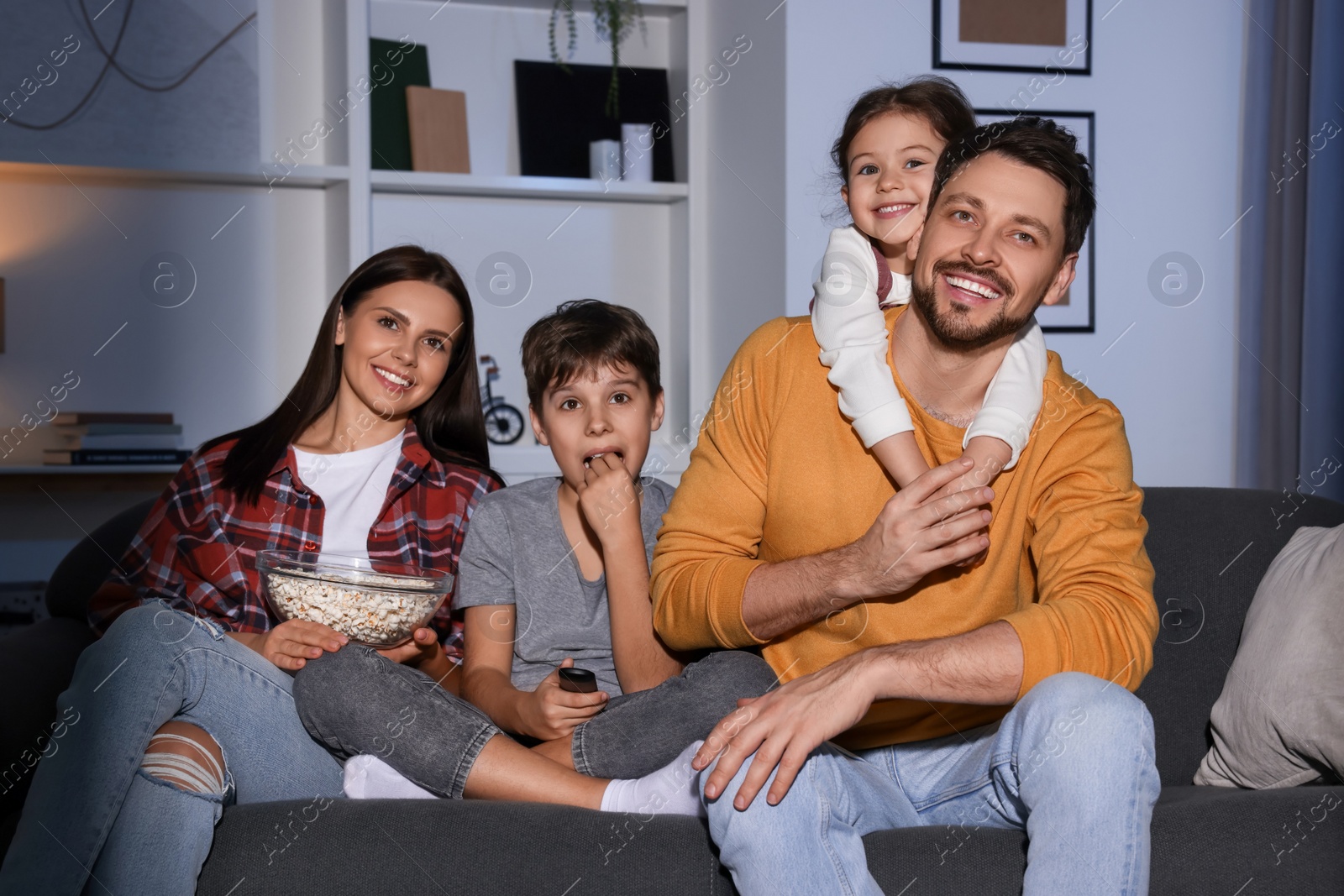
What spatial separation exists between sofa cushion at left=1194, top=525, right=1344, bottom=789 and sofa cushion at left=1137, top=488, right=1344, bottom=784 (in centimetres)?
5

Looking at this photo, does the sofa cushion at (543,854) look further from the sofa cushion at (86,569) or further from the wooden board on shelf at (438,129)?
the wooden board on shelf at (438,129)

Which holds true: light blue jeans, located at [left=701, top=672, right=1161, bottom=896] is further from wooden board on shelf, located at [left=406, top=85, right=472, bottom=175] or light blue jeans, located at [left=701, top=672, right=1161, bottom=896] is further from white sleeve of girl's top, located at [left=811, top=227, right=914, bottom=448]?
wooden board on shelf, located at [left=406, top=85, right=472, bottom=175]

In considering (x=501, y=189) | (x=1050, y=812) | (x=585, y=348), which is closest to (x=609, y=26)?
(x=501, y=189)

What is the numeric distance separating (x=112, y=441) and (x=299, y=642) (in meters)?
1.74

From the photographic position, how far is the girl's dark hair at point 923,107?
1.84m

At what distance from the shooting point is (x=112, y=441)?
9.74ft

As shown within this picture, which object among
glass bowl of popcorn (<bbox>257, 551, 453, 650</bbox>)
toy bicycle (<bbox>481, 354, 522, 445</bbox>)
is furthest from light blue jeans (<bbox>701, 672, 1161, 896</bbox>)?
toy bicycle (<bbox>481, 354, 522, 445</bbox>)

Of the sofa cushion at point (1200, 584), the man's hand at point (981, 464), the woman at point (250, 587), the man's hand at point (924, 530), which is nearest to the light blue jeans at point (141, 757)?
the woman at point (250, 587)

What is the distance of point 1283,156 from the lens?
121 inches

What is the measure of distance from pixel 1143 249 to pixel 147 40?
108 inches

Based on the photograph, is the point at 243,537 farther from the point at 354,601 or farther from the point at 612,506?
the point at 612,506

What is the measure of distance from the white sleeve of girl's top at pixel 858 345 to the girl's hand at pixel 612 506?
338mm

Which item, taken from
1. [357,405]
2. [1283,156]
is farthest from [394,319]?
[1283,156]

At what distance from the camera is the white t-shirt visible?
181cm
